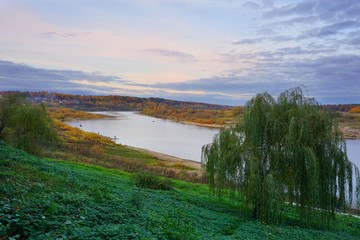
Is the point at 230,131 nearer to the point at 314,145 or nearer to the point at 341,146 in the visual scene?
the point at 314,145

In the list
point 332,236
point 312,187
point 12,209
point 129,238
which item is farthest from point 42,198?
point 332,236

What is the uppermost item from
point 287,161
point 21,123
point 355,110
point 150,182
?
point 355,110

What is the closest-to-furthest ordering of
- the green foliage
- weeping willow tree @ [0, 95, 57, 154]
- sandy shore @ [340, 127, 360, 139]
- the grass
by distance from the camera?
1. the green foliage
2. weeping willow tree @ [0, 95, 57, 154]
3. the grass
4. sandy shore @ [340, 127, 360, 139]

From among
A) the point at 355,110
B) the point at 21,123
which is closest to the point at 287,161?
the point at 21,123

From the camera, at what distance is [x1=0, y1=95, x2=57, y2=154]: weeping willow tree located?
63.0 ft

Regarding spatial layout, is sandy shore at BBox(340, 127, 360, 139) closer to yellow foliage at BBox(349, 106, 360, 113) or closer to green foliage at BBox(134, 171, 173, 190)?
yellow foliage at BBox(349, 106, 360, 113)

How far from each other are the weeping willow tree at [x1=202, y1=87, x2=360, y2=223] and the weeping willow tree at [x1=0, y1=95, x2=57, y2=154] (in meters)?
16.3

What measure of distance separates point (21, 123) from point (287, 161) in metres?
19.7

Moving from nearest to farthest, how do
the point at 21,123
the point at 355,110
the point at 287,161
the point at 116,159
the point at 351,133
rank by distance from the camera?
the point at 287,161 → the point at 21,123 → the point at 116,159 → the point at 351,133 → the point at 355,110

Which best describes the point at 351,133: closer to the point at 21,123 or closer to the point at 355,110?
the point at 355,110

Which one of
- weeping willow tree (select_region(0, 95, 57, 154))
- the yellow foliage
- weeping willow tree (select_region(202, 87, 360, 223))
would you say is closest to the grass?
weeping willow tree (select_region(0, 95, 57, 154))

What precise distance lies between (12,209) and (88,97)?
195986 millimetres

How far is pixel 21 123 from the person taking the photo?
19281 millimetres

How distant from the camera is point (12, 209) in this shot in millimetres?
4559
